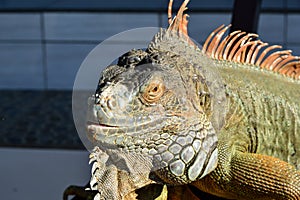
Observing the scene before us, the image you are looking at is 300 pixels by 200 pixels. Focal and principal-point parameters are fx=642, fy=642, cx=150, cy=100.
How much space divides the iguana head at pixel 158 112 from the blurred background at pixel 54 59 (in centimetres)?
198

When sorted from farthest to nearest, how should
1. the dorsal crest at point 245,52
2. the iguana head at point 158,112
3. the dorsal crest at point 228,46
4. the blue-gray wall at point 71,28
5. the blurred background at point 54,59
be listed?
the blue-gray wall at point 71,28, the blurred background at point 54,59, the dorsal crest at point 245,52, the dorsal crest at point 228,46, the iguana head at point 158,112

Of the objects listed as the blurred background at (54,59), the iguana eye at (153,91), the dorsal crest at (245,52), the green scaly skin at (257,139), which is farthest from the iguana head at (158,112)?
the blurred background at (54,59)

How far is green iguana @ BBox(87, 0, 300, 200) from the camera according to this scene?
1204 millimetres

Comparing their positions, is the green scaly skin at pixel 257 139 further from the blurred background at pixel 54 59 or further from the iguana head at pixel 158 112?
the blurred background at pixel 54 59

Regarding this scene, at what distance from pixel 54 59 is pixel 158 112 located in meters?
5.93

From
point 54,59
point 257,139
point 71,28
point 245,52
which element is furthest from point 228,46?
point 71,28

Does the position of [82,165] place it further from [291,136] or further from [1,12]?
[1,12]

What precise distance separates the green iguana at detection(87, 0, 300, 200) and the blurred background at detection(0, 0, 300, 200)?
70.4 inches

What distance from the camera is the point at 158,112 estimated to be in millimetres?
1228

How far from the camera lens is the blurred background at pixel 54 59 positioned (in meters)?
3.51

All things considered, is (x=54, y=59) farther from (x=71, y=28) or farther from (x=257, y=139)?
(x=257, y=139)

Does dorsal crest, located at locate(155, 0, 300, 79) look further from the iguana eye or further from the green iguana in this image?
the iguana eye

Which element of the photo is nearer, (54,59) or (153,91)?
(153,91)

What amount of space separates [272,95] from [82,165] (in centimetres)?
208
